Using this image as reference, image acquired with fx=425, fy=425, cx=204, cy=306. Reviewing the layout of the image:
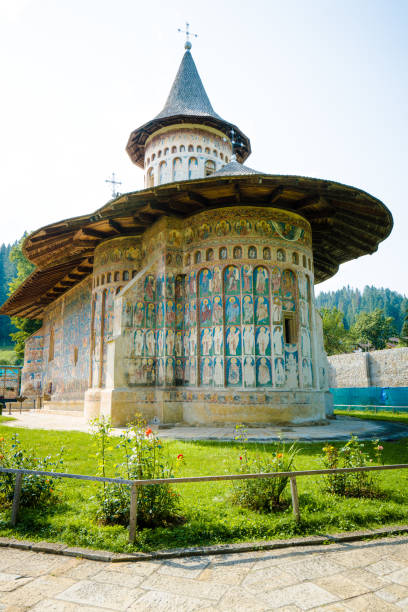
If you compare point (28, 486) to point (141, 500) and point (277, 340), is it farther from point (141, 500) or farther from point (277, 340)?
point (277, 340)

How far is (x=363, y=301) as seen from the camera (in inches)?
5128

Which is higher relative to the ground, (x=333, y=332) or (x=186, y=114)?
(x=186, y=114)

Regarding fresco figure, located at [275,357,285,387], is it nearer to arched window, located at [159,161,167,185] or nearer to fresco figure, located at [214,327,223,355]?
fresco figure, located at [214,327,223,355]

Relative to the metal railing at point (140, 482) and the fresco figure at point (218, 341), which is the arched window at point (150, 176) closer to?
the fresco figure at point (218, 341)

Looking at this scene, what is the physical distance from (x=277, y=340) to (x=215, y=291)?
2175mm

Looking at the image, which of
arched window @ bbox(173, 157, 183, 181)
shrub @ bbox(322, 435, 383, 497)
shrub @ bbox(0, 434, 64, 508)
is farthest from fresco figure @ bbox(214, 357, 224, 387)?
arched window @ bbox(173, 157, 183, 181)

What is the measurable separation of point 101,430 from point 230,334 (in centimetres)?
707

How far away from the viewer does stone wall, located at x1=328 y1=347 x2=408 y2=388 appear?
2406 cm

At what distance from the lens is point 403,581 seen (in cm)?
287

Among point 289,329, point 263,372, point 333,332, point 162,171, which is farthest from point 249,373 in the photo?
point 333,332

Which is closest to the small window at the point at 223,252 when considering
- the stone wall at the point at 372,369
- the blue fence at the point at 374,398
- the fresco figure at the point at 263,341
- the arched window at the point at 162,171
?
the fresco figure at the point at 263,341

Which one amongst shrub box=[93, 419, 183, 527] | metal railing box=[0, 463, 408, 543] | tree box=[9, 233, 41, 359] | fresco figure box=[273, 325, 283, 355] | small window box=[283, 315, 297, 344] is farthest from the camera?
tree box=[9, 233, 41, 359]

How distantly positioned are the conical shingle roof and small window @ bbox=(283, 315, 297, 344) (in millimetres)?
10508

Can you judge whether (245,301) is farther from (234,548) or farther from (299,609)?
(299,609)
